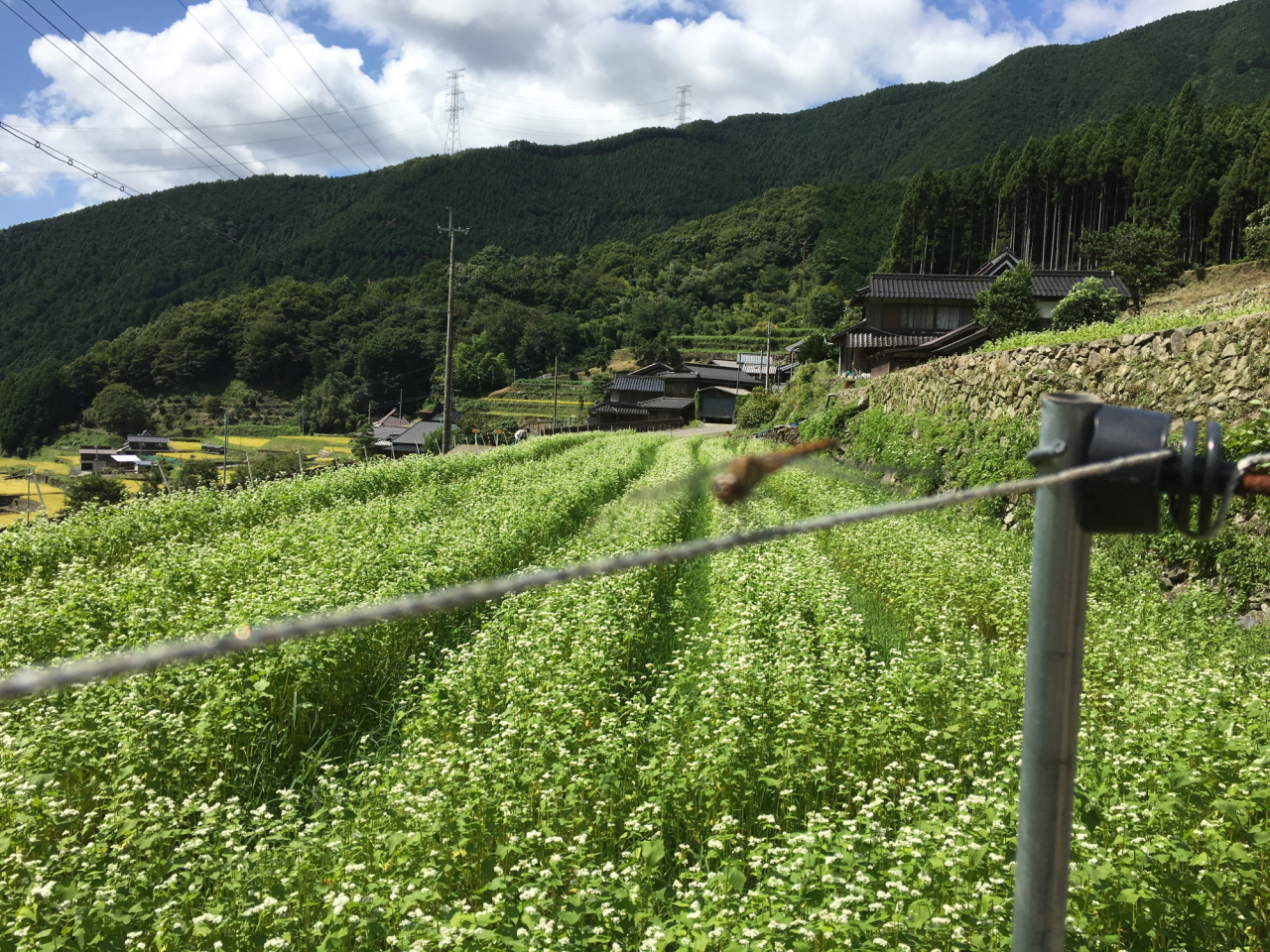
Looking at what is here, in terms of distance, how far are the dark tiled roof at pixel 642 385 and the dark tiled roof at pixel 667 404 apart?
8.77ft

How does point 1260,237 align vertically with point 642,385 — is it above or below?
above

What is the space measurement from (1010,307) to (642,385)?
157 ft

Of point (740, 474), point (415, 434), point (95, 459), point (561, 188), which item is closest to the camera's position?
point (740, 474)

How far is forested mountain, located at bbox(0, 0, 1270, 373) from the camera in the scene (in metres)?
87.2

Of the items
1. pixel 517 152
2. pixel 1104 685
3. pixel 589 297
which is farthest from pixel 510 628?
pixel 517 152

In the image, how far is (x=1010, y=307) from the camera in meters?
31.5

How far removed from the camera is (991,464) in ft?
44.6

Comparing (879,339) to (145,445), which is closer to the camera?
(879,339)

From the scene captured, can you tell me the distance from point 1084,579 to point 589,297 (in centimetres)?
11808

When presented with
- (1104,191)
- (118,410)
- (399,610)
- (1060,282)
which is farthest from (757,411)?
(118,410)

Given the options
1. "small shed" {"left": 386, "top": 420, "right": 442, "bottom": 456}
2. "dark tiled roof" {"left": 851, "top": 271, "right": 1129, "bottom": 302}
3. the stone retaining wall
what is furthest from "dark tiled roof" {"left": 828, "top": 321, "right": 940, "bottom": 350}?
"small shed" {"left": 386, "top": 420, "right": 442, "bottom": 456}

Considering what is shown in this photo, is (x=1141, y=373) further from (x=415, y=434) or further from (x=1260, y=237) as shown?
(x=415, y=434)

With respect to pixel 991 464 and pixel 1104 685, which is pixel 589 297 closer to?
pixel 991 464

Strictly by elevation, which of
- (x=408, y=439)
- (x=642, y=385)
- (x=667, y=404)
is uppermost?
(x=642, y=385)
